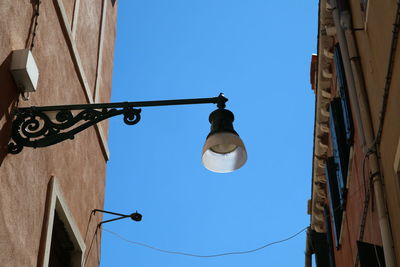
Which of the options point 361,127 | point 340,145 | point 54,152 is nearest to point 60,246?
point 54,152

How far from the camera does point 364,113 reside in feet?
26.8

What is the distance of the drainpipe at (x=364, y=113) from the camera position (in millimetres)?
7285

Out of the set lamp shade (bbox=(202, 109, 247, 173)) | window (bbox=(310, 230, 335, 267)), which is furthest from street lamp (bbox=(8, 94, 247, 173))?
window (bbox=(310, 230, 335, 267))

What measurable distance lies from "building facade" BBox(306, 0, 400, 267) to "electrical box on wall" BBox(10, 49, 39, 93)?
3.05 metres

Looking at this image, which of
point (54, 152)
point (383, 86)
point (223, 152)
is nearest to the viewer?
point (223, 152)

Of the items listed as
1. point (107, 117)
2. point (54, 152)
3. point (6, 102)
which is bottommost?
point (107, 117)

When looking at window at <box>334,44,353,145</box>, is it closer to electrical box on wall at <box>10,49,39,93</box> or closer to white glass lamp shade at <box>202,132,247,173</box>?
white glass lamp shade at <box>202,132,247,173</box>

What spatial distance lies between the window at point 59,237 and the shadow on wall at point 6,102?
118cm

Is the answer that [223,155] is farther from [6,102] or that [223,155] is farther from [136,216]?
[136,216]

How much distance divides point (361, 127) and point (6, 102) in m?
4.07

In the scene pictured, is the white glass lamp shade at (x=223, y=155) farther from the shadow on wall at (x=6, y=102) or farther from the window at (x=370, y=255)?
the window at (x=370, y=255)

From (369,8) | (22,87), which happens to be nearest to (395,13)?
(369,8)

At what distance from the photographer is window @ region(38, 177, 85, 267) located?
6707 millimetres

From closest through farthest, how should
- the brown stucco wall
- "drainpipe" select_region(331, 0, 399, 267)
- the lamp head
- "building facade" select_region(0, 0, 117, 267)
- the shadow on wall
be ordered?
the shadow on wall
"building facade" select_region(0, 0, 117, 267)
the brown stucco wall
"drainpipe" select_region(331, 0, 399, 267)
the lamp head
